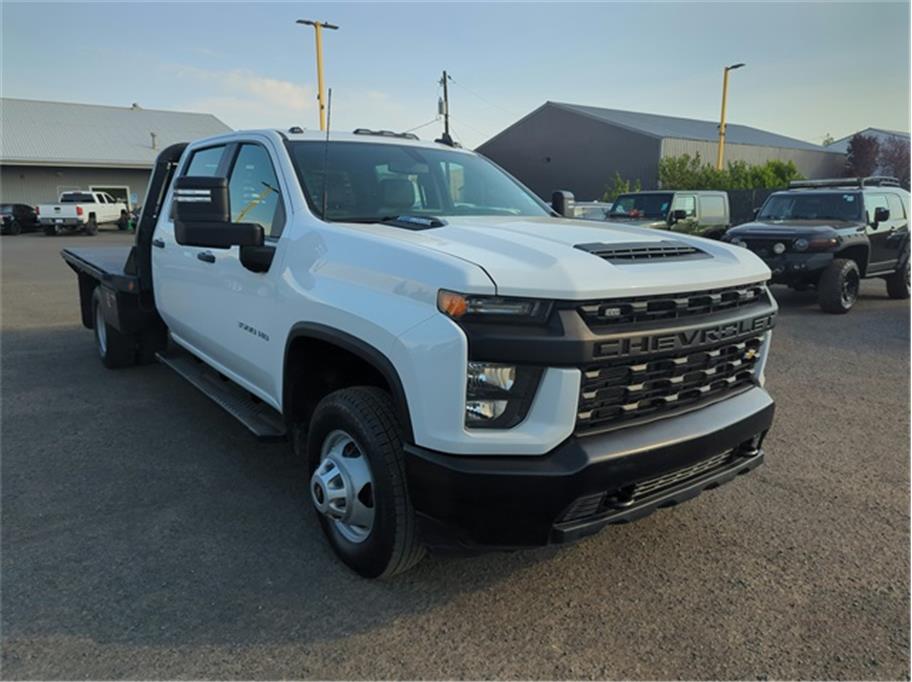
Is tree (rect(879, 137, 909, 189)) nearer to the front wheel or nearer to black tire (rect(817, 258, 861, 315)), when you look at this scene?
the front wheel

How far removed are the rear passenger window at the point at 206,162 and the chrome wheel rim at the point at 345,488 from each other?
90.8 inches

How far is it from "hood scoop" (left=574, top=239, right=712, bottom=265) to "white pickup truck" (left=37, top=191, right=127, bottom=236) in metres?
32.8

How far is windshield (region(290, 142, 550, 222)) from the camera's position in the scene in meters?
3.49

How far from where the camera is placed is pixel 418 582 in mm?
2945

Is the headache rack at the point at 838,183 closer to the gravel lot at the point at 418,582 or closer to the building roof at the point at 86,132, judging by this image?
the gravel lot at the point at 418,582

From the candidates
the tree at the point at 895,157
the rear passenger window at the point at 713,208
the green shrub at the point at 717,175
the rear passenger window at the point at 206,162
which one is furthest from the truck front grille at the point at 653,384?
the tree at the point at 895,157

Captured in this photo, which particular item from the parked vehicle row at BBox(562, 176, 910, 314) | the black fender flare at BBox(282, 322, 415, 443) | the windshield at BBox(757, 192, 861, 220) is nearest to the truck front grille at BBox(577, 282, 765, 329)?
the black fender flare at BBox(282, 322, 415, 443)

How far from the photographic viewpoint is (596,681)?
7.79 feet

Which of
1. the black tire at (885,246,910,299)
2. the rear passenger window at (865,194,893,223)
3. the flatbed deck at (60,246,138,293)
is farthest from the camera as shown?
the black tire at (885,246,910,299)

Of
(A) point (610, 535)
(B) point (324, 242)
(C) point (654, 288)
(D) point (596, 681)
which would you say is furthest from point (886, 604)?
(B) point (324, 242)

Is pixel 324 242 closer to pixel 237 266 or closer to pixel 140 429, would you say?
pixel 237 266

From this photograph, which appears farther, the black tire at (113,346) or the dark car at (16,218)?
the dark car at (16,218)

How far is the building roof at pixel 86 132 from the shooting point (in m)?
35.9

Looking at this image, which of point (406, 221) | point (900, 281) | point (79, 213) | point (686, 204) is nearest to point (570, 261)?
point (406, 221)
